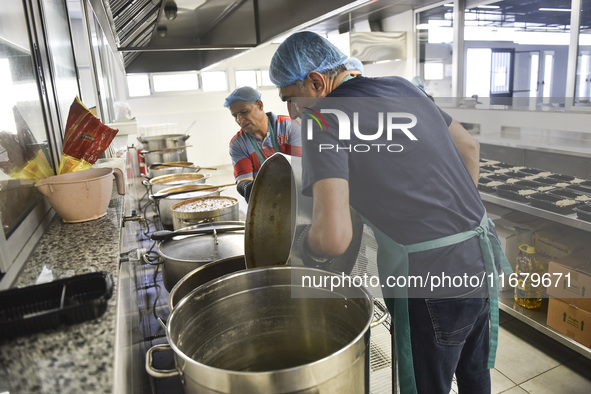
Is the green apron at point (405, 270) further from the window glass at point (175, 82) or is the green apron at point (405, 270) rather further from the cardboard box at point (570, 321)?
the window glass at point (175, 82)

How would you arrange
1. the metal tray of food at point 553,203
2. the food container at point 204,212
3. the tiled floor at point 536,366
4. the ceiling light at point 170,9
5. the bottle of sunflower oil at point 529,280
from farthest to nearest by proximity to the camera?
1. the bottle of sunflower oil at point 529,280
2. the metal tray of food at point 553,203
3. the tiled floor at point 536,366
4. the food container at point 204,212
5. the ceiling light at point 170,9

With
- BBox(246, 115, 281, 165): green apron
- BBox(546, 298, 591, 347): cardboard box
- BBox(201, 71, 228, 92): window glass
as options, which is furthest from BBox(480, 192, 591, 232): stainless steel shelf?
BBox(201, 71, 228, 92): window glass

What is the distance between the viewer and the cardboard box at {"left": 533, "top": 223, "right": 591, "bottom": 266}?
265 cm

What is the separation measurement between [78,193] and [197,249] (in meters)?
0.45

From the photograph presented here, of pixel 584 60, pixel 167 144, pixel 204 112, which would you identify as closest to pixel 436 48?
pixel 584 60

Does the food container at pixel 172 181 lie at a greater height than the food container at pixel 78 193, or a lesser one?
lesser

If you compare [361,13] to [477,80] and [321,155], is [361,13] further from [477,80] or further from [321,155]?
[321,155]

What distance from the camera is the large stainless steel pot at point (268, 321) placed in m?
0.92

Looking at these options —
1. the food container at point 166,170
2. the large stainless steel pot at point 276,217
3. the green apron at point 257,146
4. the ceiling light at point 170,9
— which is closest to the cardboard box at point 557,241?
the green apron at point 257,146

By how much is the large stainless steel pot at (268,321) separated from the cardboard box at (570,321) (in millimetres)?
2038

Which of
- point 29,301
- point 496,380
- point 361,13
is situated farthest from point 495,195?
point 361,13

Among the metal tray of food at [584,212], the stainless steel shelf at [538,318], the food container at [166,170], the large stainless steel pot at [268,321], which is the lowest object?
the stainless steel shelf at [538,318]

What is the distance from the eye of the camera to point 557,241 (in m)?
2.70

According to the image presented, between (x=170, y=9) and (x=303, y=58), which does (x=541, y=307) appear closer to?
(x=303, y=58)
